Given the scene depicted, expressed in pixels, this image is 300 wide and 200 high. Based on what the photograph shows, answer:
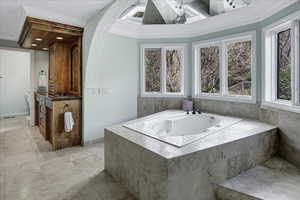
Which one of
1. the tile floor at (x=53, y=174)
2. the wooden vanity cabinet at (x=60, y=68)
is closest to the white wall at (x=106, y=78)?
the tile floor at (x=53, y=174)

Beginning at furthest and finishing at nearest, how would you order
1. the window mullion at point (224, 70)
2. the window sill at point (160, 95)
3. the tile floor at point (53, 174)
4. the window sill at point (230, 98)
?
the window sill at point (160, 95) → the window mullion at point (224, 70) → the window sill at point (230, 98) → the tile floor at point (53, 174)

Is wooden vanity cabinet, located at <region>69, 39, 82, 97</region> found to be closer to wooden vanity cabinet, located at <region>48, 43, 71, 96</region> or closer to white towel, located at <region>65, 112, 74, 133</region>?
wooden vanity cabinet, located at <region>48, 43, 71, 96</region>

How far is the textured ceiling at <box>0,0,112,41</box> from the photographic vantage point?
264cm

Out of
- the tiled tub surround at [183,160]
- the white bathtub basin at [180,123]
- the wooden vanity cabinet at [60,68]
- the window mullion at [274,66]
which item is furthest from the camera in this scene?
the wooden vanity cabinet at [60,68]

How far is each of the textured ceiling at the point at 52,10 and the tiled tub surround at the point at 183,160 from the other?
191 cm

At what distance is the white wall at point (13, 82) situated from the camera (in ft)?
20.9

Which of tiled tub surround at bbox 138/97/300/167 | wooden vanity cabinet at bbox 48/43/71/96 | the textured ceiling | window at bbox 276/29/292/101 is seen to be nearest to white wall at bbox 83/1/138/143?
the textured ceiling

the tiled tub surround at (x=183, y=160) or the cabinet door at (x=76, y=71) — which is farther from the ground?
the cabinet door at (x=76, y=71)

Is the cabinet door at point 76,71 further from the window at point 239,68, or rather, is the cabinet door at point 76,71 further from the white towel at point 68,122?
the window at point 239,68

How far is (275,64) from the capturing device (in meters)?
2.82

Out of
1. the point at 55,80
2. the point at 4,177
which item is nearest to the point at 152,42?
the point at 55,80

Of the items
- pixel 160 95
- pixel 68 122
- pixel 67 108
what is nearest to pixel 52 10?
pixel 67 108

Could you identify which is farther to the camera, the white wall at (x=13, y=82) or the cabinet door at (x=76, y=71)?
the white wall at (x=13, y=82)

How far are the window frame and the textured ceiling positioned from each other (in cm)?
250
